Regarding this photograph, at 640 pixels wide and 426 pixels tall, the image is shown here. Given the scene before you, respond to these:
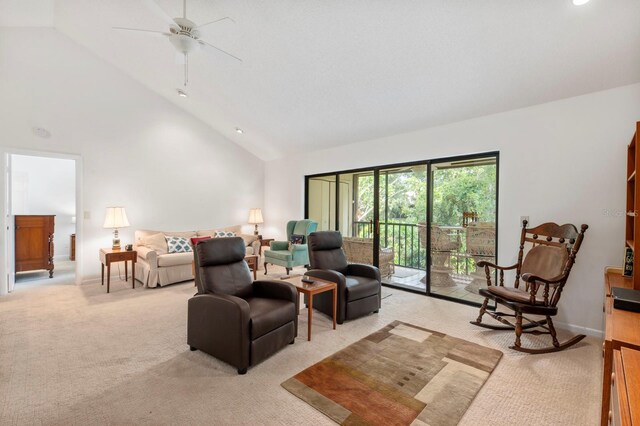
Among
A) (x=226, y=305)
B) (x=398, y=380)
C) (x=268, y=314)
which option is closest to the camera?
(x=398, y=380)

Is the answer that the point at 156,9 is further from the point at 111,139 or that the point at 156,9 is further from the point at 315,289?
the point at 111,139

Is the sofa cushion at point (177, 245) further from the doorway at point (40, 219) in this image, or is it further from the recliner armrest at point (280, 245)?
the recliner armrest at point (280, 245)

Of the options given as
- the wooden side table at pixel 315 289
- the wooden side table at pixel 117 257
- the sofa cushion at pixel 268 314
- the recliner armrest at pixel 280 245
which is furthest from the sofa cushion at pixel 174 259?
the wooden side table at pixel 315 289

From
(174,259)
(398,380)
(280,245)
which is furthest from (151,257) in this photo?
(398,380)

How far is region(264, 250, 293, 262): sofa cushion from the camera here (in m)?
5.25

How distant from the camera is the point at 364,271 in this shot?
11.9ft

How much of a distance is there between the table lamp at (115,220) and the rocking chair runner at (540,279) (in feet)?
17.5

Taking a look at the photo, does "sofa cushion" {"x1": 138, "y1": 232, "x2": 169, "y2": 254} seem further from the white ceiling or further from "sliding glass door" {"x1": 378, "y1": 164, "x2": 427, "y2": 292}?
"sliding glass door" {"x1": 378, "y1": 164, "x2": 427, "y2": 292}

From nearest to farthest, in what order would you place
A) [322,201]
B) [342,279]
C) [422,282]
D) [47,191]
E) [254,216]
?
[342,279]
[422,282]
[322,201]
[47,191]
[254,216]

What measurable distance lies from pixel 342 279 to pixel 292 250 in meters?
2.27

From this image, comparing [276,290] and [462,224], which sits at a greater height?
[462,224]

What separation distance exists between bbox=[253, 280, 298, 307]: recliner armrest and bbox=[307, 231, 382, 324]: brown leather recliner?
2.24 feet

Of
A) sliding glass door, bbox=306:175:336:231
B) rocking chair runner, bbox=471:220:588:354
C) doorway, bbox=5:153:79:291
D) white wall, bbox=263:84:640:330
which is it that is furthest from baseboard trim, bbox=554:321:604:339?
doorway, bbox=5:153:79:291

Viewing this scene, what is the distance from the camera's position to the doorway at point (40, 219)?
4.60m
